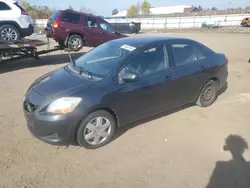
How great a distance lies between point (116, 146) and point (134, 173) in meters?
0.70

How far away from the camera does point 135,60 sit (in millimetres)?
3928

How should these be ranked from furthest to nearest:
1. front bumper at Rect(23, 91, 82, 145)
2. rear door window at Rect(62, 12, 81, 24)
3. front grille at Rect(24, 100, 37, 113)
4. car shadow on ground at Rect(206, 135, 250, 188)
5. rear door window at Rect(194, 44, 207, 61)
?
rear door window at Rect(62, 12, 81, 24) < rear door window at Rect(194, 44, 207, 61) < front grille at Rect(24, 100, 37, 113) < front bumper at Rect(23, 91, 82, 145) < car shadow on ground at Rect(206, 135, 250, 188)

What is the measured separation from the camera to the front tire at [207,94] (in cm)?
512

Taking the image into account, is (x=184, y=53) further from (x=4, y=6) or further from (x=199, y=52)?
(x=4, y=6)

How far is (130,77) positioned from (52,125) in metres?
1.33

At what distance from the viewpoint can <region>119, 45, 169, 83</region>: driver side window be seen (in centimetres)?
388

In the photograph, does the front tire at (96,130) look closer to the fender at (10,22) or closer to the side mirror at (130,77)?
the side mirror at (130,77)

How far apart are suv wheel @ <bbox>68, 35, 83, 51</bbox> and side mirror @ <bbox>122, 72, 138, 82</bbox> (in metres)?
7.38

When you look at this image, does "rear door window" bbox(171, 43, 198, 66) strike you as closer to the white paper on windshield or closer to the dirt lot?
the white paper on windshield

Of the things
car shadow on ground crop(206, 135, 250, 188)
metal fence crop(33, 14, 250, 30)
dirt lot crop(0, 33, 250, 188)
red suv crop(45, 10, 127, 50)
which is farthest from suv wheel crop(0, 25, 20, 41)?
metal fence crop(33, 14, 250, 30)

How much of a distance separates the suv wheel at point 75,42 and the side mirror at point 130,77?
738 cm

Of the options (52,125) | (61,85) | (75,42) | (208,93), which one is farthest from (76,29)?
(52,125)

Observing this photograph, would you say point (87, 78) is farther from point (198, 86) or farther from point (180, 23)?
point (180, 23)

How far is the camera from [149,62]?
4.08 m
